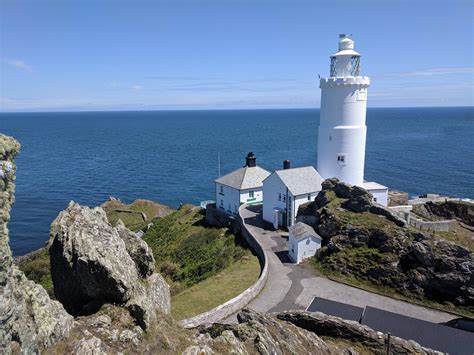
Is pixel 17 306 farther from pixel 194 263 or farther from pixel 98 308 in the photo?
pixel 194 263

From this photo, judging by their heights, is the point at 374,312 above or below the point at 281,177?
below

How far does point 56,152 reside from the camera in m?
116

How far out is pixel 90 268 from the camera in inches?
347

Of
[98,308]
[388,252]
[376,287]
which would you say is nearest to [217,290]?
[376,287]

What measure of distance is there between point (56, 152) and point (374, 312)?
118m

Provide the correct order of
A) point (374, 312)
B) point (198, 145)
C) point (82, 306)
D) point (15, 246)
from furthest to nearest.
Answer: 1. point (198, 145)
2. point (15, 246)
3. point (374, 312)
4. point (82, 306)

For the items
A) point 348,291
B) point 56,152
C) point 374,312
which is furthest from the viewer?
point 56,152

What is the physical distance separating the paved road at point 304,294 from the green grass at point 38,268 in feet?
62.0

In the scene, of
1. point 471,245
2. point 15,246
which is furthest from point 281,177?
point 15,246

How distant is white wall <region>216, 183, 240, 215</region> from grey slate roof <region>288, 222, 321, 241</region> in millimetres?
11053

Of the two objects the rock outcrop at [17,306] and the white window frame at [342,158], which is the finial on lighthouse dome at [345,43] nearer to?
the white window frame at [342,158]

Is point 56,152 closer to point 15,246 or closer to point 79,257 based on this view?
point 15,246

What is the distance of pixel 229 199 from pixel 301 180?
8.69 metres

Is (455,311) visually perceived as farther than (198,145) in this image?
No
